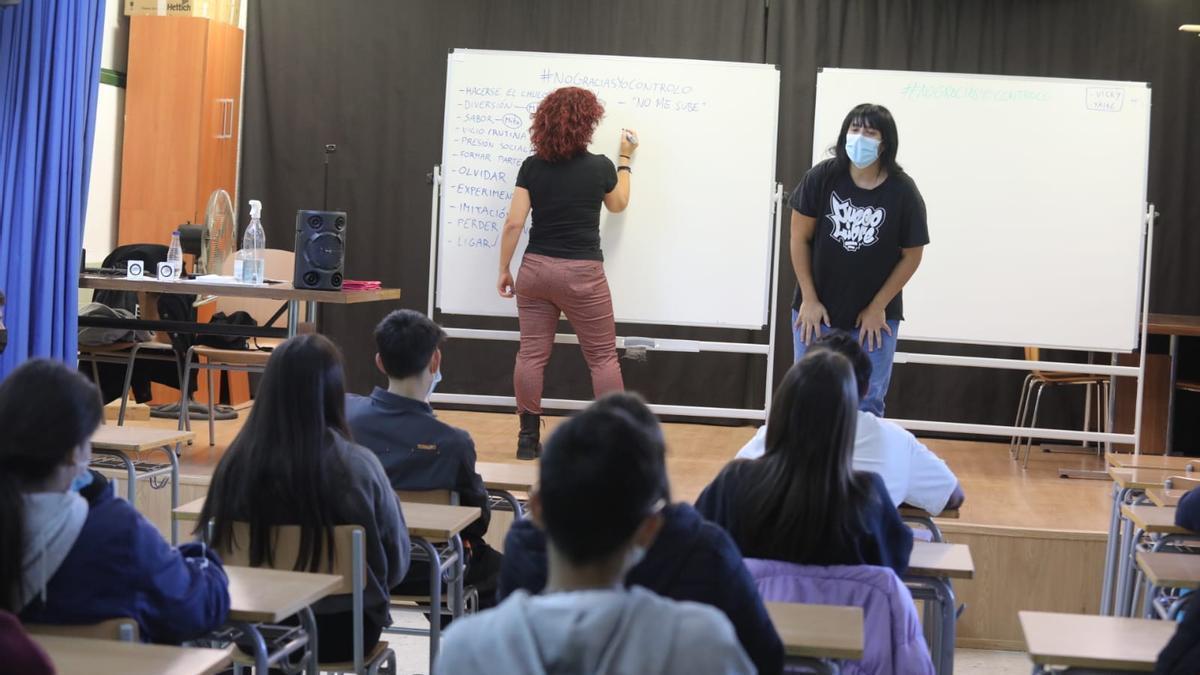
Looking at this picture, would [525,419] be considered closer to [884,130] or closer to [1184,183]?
[884,130]

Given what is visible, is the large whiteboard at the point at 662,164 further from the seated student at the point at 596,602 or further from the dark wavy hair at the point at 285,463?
the seated student at the point at 596,602

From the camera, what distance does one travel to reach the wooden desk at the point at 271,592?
2.06 m

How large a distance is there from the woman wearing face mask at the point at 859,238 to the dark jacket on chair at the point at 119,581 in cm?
277

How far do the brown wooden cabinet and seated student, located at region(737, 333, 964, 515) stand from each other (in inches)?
197

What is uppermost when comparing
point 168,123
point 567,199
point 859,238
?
point 168,123

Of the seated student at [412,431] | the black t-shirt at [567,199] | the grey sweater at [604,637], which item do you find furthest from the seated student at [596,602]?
the black t-shirt at [567,199]

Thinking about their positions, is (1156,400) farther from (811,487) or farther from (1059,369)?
(811,487)

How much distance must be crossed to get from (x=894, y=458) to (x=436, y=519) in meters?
1.05

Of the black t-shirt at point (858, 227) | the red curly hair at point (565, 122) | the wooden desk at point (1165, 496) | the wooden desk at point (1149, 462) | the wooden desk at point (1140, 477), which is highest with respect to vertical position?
the red curly hair at point (565, 122)

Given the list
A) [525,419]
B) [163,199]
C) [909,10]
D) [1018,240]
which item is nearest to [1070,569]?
[1018,240]

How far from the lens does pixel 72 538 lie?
193cm

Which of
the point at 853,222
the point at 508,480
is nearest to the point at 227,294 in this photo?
the point at 508,480

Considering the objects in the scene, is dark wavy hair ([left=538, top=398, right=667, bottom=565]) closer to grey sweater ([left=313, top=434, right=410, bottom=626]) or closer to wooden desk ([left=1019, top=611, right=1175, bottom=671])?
wooden desk ([left=1019, top=611, right=1175, bottom=671])

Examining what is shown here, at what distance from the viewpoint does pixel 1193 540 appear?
11.8 feet
